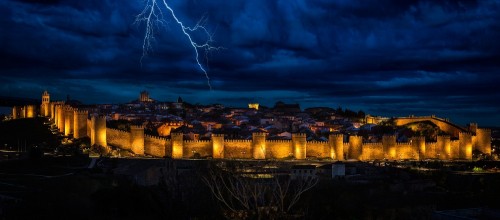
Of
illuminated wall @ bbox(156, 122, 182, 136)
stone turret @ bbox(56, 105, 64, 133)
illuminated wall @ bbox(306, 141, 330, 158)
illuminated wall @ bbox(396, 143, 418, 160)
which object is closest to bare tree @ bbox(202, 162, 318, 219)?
illuminated wall @ bbox(306, 141, 330, 158)

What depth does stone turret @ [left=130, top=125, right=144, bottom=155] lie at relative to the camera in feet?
105

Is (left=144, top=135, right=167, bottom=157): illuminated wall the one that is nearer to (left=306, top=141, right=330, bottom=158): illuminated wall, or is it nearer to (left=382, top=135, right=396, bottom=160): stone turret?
(left=306, top=141, right=330, bottom=158): illuminated wall

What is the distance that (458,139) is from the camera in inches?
1545

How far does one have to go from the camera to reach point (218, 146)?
33094mm

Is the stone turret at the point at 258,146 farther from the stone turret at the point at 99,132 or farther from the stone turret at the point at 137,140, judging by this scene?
the stone turret at the point at 99,132

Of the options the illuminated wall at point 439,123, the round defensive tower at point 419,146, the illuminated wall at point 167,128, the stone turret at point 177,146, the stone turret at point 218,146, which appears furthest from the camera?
the illuminated wall at point 439,123

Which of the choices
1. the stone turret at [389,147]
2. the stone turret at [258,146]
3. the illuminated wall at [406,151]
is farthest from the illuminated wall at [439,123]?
the stone turret at [258,146]

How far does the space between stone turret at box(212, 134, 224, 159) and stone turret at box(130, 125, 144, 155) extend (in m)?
4.06

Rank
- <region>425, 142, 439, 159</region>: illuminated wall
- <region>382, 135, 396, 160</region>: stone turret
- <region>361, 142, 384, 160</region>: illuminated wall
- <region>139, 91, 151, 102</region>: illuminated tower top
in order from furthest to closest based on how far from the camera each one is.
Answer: <region>139, 91, 151, 102</region>: illuminated tower top < <region>425, 142, 439, 159</region>: illuminated wall < <region>382, 135, 396, 160</region>: stone turret < <region>361, 142, 384, 160</region>: illuminated wall

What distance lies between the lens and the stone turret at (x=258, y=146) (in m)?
33.4

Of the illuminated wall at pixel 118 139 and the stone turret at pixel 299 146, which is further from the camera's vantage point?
the stone turret at pixel 299 146

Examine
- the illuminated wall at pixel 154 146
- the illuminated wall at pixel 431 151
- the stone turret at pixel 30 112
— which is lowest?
the illuminated wall at pixel 431 151

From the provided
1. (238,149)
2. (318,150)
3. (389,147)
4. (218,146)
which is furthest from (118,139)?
(389,147)

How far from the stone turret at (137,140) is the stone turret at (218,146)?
406cm
